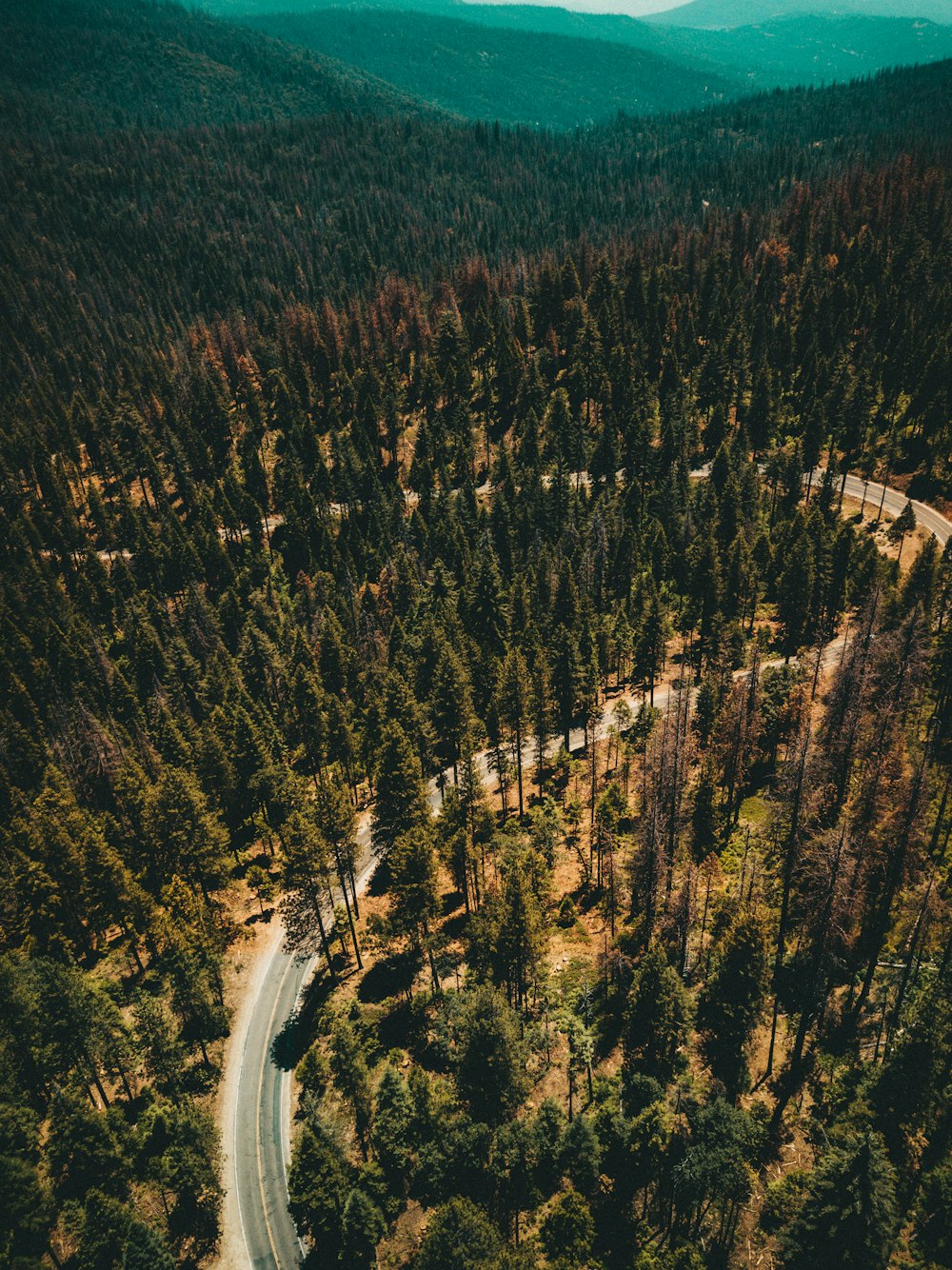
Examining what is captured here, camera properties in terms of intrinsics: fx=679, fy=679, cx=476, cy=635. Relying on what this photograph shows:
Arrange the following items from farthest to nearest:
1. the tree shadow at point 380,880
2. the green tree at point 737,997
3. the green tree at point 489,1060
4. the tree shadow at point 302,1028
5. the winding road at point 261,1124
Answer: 1. the tree shadow at point 380,880
2. the tree shadow at point 302,1028
3. the green tree at point 737,997
4. the winding road at point 261,1124
5. the green tree at point 489,1060

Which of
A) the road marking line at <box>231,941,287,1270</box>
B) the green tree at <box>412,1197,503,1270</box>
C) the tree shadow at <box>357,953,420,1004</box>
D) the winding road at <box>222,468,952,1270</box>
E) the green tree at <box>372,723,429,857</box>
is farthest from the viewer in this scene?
the green tree at <box>372,723,429,857</box>

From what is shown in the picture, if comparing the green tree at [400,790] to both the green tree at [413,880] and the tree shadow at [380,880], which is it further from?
the tree shadow at [380,880]

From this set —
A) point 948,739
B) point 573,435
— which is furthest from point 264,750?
point 573,435

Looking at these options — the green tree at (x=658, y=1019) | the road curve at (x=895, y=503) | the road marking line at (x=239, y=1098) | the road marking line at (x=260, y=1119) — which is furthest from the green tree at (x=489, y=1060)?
the road curve at (x=895, y=503)

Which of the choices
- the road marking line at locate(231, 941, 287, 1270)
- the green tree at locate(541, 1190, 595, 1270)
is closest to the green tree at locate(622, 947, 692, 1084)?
the green tree at locate(541, 1190, 595, 1270)

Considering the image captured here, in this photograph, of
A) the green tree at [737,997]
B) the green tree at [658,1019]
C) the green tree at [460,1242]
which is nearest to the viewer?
the green tree at [460,1242]

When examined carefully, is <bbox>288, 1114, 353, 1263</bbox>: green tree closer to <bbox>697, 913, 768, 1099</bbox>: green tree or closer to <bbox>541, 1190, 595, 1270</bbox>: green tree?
<bbox>541, 1190, 595, 1270</bbox>: green tree
